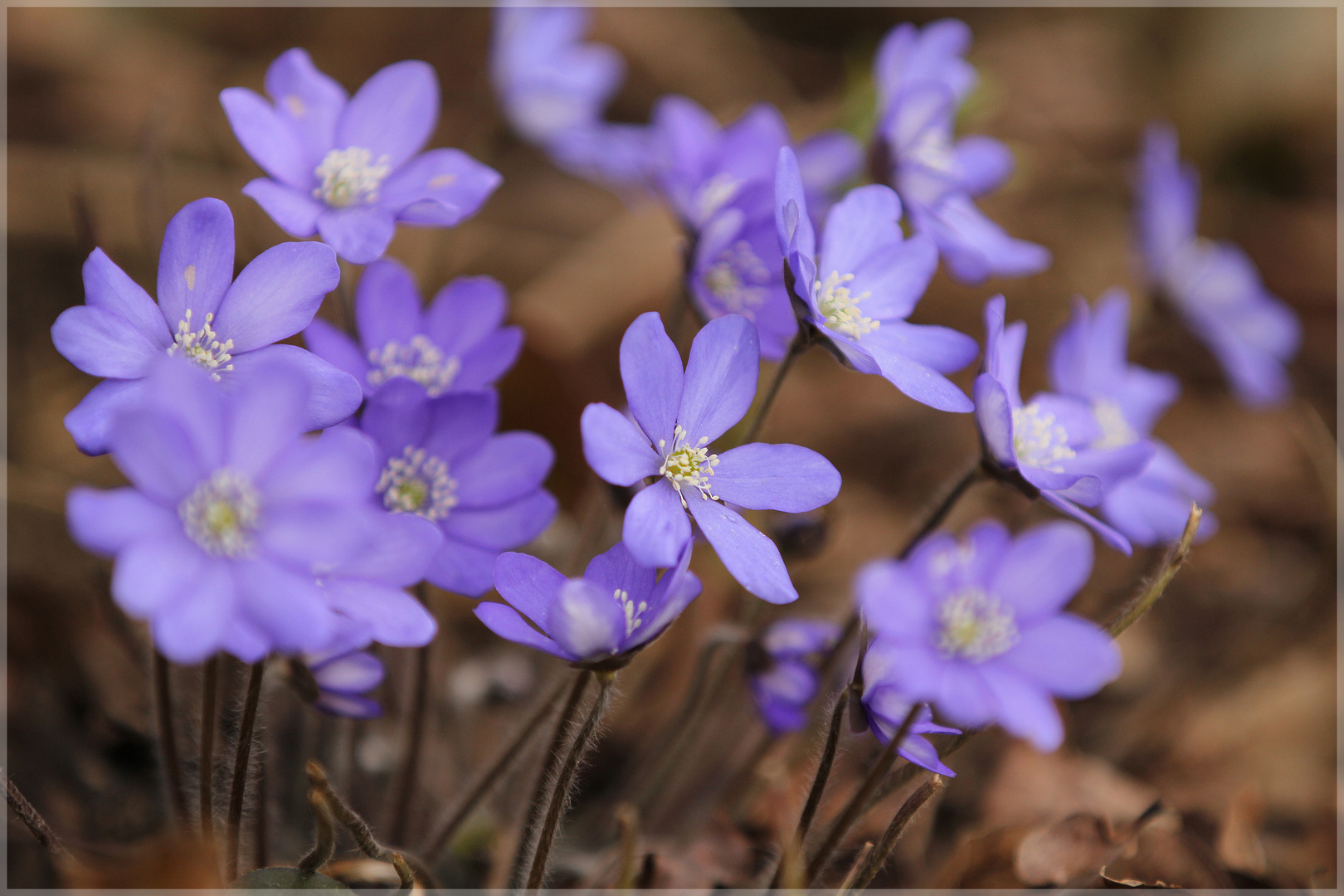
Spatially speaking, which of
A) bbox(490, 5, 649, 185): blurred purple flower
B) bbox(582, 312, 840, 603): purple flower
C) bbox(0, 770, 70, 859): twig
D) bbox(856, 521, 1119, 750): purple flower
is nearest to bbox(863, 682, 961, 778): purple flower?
bbox(856, 521, 1119, 750): purple flower

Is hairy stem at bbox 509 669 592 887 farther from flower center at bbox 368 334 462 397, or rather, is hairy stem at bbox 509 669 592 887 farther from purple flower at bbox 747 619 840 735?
flower center at bbox 368 334 462 397

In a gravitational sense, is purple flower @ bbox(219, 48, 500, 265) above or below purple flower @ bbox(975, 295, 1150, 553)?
above

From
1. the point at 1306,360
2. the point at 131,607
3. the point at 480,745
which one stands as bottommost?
the point at 480,745

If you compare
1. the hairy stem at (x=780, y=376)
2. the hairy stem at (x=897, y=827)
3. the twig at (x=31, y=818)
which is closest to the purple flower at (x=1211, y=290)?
the hairy stem at (x=780, y=376)

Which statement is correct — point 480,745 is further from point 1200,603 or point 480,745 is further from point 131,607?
point 1200,603

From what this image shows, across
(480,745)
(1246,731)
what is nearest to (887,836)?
(480,745)
